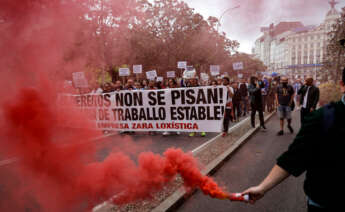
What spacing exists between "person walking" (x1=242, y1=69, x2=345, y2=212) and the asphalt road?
2.29 meters

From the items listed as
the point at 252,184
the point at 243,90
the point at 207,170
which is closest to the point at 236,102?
the point at 243,90

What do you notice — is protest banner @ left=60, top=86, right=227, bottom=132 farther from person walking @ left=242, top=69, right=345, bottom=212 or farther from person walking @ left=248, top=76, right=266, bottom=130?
person walking @ left=242, top=69, right=345, bottom=212

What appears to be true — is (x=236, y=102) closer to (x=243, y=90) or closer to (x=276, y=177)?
(x=243, y=90)

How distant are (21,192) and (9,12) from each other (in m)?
3.03

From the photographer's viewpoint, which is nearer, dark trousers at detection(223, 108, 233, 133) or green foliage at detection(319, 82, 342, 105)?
green foliage at detection(319, 82, 342, 105)

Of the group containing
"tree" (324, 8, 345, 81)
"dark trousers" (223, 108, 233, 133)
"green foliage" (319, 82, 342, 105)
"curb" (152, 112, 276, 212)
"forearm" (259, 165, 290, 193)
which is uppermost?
"tree" (324, 8, 345, 81)

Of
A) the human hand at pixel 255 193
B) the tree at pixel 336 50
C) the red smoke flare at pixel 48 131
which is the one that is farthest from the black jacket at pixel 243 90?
the human hand at pixel 255 193

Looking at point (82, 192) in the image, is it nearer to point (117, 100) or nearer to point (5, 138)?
point (5, 138)

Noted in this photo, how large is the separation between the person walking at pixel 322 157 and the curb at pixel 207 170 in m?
2.26

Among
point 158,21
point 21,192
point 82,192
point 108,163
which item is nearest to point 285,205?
point 108,163

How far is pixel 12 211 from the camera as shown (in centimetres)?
353

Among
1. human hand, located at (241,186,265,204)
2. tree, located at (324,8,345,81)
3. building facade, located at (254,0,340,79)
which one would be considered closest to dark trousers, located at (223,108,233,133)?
human hand, located at (241,186,265,204)

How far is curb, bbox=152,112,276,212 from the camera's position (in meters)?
3.40

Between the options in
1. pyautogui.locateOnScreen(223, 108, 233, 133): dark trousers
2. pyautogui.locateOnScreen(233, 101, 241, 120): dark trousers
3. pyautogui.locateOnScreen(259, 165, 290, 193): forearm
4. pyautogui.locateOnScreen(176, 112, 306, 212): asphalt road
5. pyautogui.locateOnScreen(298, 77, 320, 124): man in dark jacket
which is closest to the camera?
pyautogui.locateOnScreen(259, 165, 290, 193): forearm
